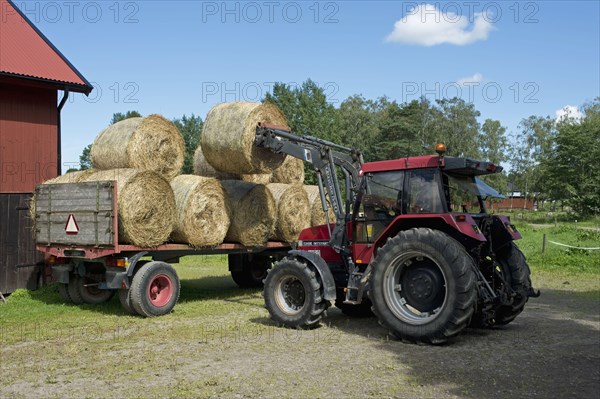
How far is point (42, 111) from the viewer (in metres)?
13.2

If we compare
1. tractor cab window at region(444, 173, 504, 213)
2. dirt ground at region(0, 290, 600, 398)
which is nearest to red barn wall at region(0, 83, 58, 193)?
dirt ground at region(0, 290, 600, 398)

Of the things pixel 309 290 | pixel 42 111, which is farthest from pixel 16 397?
pixel 42 111

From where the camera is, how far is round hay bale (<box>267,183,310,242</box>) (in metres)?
11.6

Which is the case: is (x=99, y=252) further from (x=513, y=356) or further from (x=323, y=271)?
(x=513, y=356)

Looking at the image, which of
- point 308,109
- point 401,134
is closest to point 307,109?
point 308,109

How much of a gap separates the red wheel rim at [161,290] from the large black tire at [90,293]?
1.49 m

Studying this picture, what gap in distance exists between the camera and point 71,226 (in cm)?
960

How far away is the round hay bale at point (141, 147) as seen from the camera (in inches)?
392

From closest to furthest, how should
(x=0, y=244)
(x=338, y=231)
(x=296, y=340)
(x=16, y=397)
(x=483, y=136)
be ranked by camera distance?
(x=16, y=397), (x=296, y=340), (x=338, y=231), (x=0, y=244), (x=483, y=136)

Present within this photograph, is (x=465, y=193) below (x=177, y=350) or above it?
above

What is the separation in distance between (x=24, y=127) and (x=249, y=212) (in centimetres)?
573

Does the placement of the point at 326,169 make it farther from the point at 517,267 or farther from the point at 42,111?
the point at 42,111

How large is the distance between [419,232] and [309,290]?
1788 mm

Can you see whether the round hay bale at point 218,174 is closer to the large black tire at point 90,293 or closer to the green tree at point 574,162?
the large black tire at point 90,293
